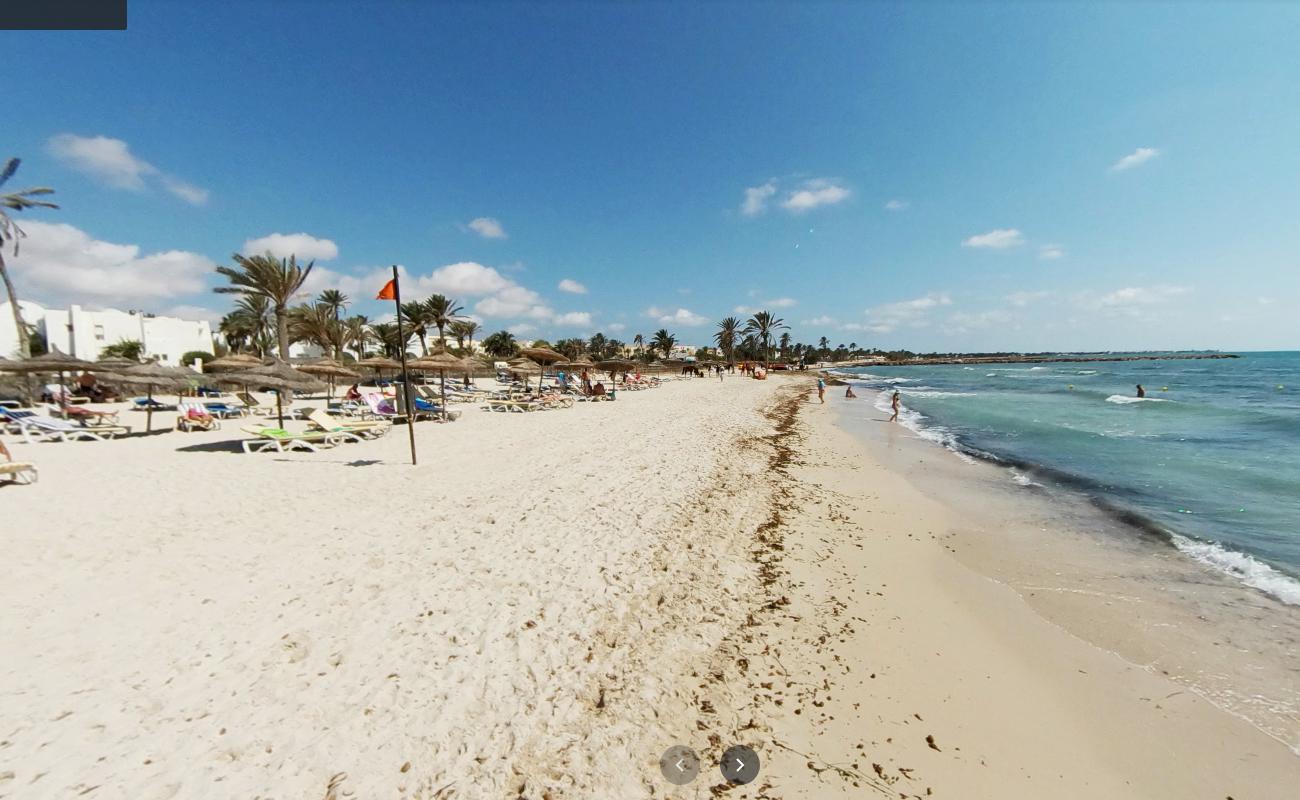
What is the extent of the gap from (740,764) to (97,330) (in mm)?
71943

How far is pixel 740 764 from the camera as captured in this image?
274 centimetres

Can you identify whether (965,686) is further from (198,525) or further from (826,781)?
(198,525)

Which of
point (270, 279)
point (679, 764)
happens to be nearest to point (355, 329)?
point (270, 279)

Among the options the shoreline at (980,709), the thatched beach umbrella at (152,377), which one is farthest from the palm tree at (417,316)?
the shoreline at (980,709)

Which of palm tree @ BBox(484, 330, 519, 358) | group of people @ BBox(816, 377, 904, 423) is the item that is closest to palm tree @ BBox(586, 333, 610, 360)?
palm tree @ BBox(484, 330, 519, 358)

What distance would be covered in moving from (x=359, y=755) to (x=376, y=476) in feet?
21.6

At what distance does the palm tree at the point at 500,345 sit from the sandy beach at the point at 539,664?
222ft

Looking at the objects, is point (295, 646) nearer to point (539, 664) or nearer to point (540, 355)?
point (539, 664)

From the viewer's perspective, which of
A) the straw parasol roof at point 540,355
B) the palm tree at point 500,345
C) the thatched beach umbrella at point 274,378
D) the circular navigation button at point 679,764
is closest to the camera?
the circular navigation button at point 679,764

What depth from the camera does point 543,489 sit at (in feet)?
24.5

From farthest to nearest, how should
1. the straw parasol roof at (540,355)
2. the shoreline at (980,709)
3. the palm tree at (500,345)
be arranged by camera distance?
the palm tree at (500,345), the straw parasol roof at (540,355), the shoreline at (980,709)

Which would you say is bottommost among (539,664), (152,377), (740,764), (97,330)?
(740,764)

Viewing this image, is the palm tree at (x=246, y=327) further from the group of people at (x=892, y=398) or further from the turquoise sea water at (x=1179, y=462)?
the turquoise sea water at (x=1179, y=462)

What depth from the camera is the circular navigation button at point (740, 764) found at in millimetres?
2652
